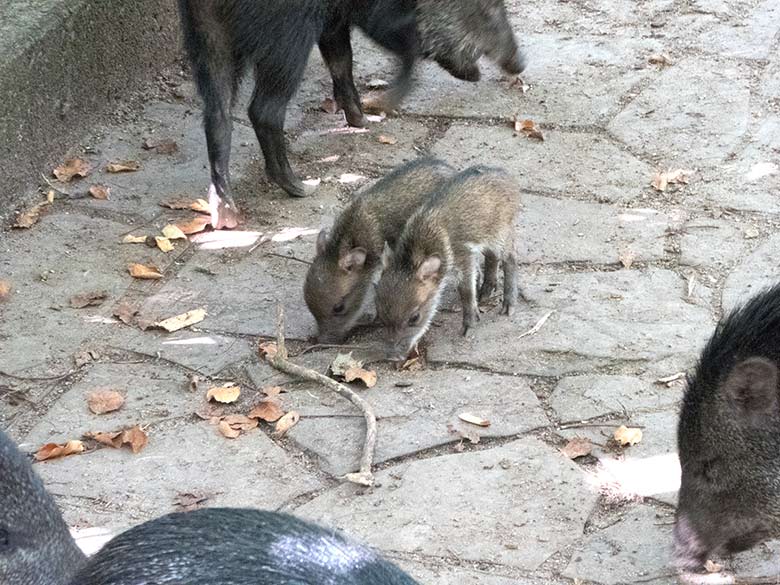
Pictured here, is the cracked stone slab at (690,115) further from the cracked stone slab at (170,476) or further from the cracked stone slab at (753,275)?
the cracked stone slab at (170,476)

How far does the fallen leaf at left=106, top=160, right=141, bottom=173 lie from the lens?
541 cm

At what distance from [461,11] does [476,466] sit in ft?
9.00

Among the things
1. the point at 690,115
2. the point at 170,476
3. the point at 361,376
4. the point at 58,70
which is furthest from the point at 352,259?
the point at 690,115

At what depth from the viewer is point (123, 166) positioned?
5426mm

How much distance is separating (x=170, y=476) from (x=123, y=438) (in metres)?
0.24

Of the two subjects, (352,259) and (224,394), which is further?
(352,259)

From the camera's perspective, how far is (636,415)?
3834 millimetres

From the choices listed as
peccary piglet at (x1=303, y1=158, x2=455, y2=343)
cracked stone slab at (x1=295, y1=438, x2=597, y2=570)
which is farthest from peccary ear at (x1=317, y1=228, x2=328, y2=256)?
cracked stone slab at (x1=295, y1=438, x2=597, y2=570)

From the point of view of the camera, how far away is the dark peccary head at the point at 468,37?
19.1 feet

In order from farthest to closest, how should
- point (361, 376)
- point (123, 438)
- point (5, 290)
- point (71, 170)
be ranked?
point (71, 170) < point (5, 290) < point (361, 376) < point (123, 438)

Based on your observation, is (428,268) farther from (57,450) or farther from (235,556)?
(235,556)

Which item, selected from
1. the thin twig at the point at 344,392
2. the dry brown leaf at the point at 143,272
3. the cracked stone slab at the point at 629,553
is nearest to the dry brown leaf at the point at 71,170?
the dry brown leaf at the point at 143,272

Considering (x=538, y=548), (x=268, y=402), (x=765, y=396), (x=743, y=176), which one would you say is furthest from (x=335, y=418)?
(x=743, y=176)

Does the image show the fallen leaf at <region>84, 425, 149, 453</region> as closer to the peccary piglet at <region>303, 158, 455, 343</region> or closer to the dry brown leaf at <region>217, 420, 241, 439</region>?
the dry brown leaf at <region>217, 420, 241, 439</region>
